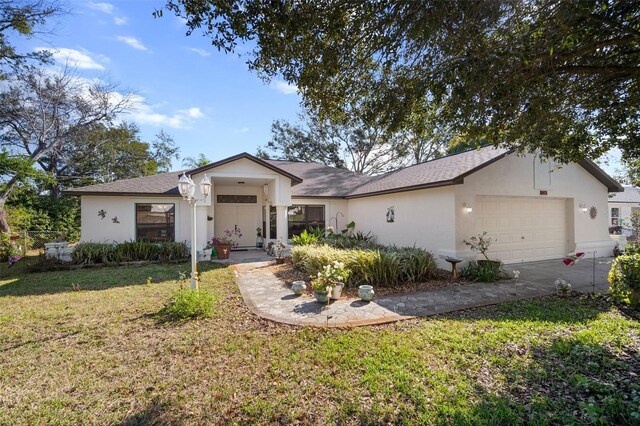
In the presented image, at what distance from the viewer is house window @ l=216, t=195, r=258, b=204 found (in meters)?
16.2

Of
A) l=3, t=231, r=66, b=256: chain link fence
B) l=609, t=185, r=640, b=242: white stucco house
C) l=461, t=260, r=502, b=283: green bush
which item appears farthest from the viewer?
l=609, t=185, r=640, b=242: white stucco house

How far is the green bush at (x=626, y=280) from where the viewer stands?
6016 millimetres

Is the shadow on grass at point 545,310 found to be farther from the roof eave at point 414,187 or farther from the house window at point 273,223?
the house window at point 273,223

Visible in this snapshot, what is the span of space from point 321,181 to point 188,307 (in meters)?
13.0

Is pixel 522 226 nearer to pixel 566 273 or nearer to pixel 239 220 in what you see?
pixel 566 273

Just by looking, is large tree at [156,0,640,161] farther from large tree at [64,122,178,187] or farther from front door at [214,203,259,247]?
large tree at [64,122,178,187]

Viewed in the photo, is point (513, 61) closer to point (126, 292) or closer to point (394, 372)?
point (394, 372)

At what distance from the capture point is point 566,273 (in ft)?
30.9

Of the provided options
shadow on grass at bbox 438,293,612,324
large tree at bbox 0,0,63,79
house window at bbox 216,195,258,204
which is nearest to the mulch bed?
shadow on grass at bbox 438,293,612,324

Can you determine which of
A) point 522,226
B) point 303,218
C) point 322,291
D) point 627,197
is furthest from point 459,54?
point 627,197

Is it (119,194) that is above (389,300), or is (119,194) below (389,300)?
above

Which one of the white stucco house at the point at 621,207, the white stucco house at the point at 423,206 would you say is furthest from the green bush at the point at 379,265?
the white stucco house at the point at 621,207

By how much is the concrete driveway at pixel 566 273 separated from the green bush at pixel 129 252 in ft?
42.4

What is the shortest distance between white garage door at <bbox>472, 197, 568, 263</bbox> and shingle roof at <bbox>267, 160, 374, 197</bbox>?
293 inches
